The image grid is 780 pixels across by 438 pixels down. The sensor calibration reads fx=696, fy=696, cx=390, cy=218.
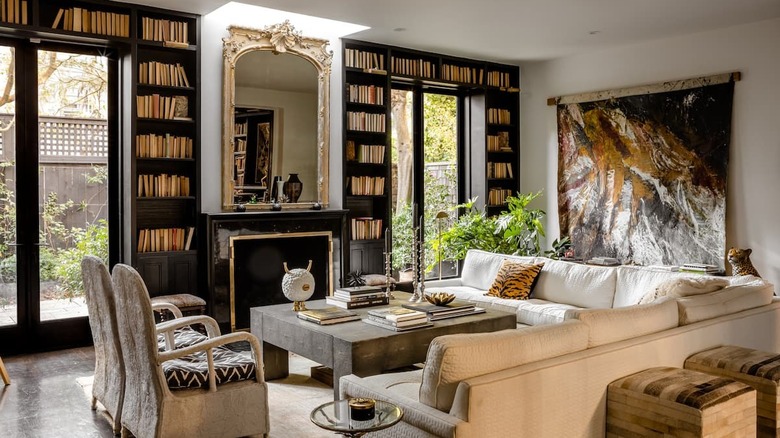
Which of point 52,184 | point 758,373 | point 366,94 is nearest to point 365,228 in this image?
point 366,94

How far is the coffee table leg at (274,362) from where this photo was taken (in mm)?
4906

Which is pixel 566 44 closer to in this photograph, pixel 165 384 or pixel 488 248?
pixel 488 248

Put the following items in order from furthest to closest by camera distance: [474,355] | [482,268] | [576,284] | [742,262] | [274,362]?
[482,268] < [742,262] < [576,284] < [274,362] < [474,355]

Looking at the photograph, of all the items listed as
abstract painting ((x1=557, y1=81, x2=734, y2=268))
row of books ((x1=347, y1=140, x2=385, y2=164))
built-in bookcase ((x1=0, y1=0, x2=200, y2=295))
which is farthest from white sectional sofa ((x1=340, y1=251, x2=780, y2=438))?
row of books ((x1=347, y1=140, x2=385, y2=164))

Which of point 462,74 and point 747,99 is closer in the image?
point 747,99

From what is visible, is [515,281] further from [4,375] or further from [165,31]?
[4,375]

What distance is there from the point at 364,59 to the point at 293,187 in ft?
5.32

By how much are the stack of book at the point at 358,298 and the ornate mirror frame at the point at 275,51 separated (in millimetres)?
2185

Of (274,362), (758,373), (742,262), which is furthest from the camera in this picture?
(742,262)

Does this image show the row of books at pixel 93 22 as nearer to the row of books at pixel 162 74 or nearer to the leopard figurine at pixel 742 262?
the row of books at pixel 162 74

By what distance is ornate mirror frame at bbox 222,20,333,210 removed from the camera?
6562mm

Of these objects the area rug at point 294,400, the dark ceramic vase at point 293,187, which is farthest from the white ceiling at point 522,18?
the area rug at point 294,400

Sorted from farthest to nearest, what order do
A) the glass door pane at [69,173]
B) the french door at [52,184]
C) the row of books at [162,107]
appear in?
the row of books at [162,107] → the glass door pane at [69,173] → the french door at [52,184]

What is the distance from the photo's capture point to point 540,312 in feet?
17.8
